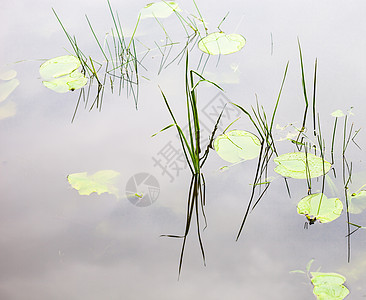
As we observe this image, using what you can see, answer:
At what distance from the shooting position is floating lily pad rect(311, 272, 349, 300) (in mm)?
942

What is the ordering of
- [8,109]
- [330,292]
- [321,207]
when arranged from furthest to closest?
[8,109]
[321,207]
[330,292]

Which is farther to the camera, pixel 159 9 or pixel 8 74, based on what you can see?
pixel 159 9

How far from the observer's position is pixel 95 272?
1.04 m

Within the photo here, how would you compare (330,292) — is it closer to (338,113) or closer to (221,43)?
(338,113)

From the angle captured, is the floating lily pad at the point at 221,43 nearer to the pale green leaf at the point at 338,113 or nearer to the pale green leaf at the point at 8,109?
the pale green leaf at the point at 338,113

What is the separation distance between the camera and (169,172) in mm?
1211

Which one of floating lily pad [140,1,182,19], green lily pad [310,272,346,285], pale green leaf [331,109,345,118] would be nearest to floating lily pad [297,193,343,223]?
green lily pad [310,272,346,285]

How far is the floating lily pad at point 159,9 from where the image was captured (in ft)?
5.67

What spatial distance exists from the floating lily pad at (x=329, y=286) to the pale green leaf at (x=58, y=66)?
99 centimetres

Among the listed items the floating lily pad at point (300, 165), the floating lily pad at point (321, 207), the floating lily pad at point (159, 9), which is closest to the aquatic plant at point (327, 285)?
the floating lily pad at point (321, 207)

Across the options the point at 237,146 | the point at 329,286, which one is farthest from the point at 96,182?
the point at 329,286

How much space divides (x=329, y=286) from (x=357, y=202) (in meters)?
0.23

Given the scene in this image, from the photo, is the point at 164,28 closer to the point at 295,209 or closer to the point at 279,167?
the point at 279,167

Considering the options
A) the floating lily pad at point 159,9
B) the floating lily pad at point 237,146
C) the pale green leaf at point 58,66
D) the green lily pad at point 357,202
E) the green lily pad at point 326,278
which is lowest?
the green lily pad at point 326,278
